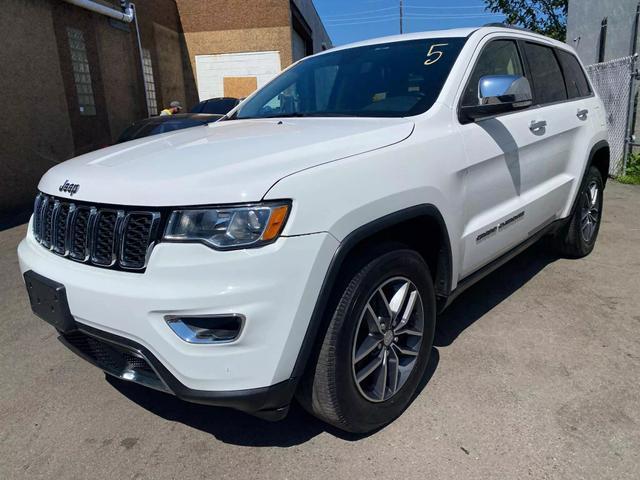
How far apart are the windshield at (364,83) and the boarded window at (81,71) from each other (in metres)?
8.87

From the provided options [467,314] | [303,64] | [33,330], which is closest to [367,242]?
[467,314]

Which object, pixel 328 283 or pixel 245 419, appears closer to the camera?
pixel 328 283

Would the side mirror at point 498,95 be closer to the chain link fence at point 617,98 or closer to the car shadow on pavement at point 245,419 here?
the car shadow on pavement at point 245,419

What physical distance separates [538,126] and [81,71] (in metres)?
10.7

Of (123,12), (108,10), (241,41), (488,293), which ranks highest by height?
(123,12)

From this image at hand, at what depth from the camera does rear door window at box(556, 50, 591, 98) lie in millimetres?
4297

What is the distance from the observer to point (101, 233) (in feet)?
6.81

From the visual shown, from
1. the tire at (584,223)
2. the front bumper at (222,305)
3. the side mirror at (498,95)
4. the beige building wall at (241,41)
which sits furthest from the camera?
the beige building wall at (241,41)

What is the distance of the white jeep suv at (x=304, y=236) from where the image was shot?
1846mm

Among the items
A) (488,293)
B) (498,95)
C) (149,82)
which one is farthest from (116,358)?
(149,82)

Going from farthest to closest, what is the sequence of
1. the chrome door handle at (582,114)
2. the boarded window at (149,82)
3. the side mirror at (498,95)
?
the boarded window at (149,82), the chrome door handle at (582,114), the side mirror at (498,95)

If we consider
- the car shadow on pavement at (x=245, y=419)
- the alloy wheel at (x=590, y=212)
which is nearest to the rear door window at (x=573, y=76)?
the alloy wheel at (x=590, y=212)

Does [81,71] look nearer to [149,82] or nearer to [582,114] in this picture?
[149,82]

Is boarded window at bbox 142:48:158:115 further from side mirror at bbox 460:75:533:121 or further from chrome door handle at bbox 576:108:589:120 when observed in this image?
side mirror at bbox 460:75:533:121
